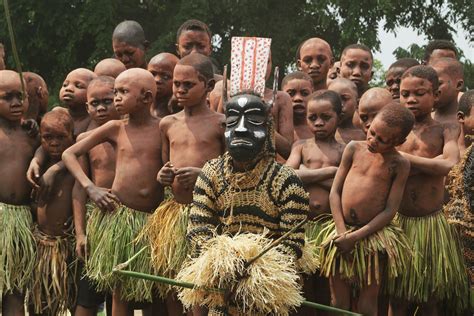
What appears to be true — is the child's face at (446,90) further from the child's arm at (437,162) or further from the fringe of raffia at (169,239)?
the fringe of raffia at (169,239)

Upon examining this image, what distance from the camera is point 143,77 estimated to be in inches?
285

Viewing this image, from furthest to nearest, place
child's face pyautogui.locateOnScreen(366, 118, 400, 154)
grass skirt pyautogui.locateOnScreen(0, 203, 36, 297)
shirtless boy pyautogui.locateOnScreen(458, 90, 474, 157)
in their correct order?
grass skirt pyautogui.locateOnScreen(0, 203, 36, 297) < shirtless boy pyautogui.locateOnScreen(458, 90, 474, 157) < child's face pyautogui.locateOnScreen(366, 118, 400, 154)

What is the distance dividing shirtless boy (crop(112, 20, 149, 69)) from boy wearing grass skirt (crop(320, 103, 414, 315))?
7.38 feet

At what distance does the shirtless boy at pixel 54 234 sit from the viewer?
295 inches

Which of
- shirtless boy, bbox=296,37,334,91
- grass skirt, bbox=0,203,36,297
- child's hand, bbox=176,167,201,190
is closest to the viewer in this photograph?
child's hand, bbox=176,167,201,190

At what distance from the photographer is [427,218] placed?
23.2 ft

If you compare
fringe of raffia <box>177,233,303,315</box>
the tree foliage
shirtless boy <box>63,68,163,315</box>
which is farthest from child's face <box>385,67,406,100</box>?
the tree foliage

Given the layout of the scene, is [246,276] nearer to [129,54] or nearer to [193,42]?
[193,42]

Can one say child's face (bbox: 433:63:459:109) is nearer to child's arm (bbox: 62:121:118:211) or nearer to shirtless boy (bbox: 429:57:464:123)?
shirtless boy (bbox: 429:57:464:123)

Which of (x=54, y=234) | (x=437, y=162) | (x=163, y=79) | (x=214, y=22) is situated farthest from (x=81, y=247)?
(x=214, y=22)

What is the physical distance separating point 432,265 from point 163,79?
7.07ft

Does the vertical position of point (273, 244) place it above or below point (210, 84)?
below

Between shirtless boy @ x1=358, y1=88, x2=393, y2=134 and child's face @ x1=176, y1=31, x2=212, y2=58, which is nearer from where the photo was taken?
shirtless boy @ x1=358, y1=88, x2=393, y2=134

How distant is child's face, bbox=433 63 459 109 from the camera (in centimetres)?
750
